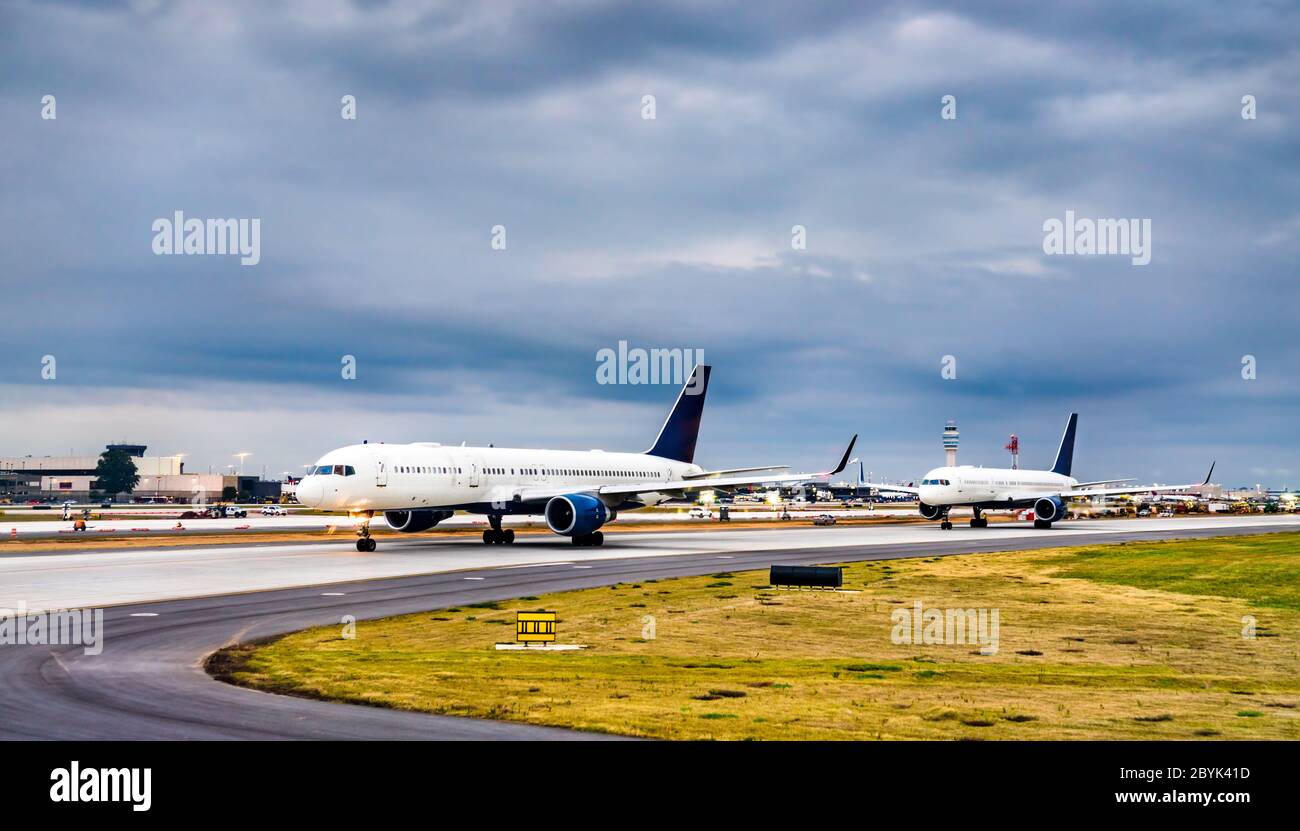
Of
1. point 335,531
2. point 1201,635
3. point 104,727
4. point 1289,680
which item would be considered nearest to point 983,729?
point 1289,680

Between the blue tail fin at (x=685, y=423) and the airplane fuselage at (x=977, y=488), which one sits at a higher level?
the blue tail fin at (x=685, y=423)

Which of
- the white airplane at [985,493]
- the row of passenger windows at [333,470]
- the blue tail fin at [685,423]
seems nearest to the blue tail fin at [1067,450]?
the white airplane at [985,493]

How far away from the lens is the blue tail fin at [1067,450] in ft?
384

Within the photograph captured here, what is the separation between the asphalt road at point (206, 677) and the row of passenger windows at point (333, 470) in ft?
48.2

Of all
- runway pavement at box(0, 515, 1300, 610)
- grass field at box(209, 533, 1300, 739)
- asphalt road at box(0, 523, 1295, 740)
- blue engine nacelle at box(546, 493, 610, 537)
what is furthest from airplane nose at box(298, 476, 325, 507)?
grass field at box(209, 533, 1300, 739)

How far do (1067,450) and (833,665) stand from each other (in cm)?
10608

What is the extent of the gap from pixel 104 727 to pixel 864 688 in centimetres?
1152

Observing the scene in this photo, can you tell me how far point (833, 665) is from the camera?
20.4 meters

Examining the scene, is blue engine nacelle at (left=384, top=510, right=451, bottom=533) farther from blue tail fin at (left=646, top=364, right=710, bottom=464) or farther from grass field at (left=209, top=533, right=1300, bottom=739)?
grass field at (left=209, top=533, right=1300, bottom=739)

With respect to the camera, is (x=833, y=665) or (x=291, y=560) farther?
(x=291, y=560)

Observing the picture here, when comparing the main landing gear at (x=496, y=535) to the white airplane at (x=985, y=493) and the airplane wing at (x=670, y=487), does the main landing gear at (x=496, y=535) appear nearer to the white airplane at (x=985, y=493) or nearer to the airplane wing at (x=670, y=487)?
the airplane wing at (x=670, y=487)

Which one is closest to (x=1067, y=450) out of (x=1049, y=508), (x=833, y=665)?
(x=1049, y=508)

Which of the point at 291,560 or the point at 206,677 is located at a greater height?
the point at 206,677

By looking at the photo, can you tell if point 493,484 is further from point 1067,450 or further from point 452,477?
point 1067,450
